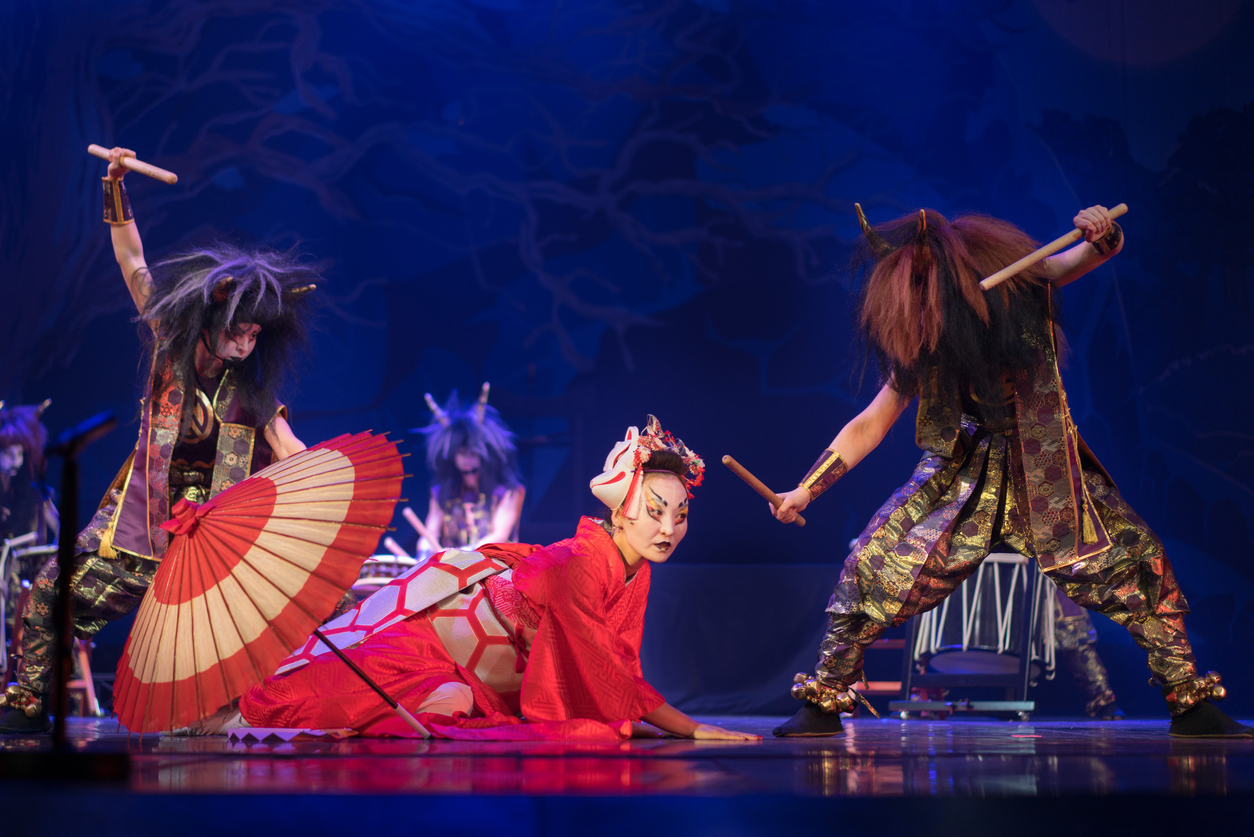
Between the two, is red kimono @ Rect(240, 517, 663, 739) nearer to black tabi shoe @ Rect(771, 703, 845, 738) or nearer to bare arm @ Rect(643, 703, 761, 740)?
bare arm @ Rect(643, 703, 761, 740)

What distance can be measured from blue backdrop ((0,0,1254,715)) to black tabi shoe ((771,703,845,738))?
3.08 meters

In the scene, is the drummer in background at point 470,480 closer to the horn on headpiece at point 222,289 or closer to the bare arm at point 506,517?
the bare arm at point 506,517

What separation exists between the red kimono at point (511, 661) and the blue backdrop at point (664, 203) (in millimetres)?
3350

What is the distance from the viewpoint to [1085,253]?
286 cm

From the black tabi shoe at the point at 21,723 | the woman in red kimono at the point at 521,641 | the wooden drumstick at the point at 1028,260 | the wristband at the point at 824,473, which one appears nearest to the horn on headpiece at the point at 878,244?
the wooden drumstick at the point at 1028,260

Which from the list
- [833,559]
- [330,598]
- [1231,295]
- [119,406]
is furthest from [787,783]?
[119,406]

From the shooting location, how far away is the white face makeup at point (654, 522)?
103 inches

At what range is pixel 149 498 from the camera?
2979 mm

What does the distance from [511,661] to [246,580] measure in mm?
774

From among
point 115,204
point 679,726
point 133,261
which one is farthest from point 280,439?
point 679,726

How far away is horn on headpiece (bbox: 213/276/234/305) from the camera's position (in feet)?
9.93

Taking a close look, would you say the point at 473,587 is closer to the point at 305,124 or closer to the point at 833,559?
the point at 833,559

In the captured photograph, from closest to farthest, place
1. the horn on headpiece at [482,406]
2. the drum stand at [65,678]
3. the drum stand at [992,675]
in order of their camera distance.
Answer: the drum stand at [65,678]
the drum stand at [992,675]
the horn on headpiece at [482,406]

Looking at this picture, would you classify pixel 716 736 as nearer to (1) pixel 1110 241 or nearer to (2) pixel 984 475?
(2) pixel 984 475
